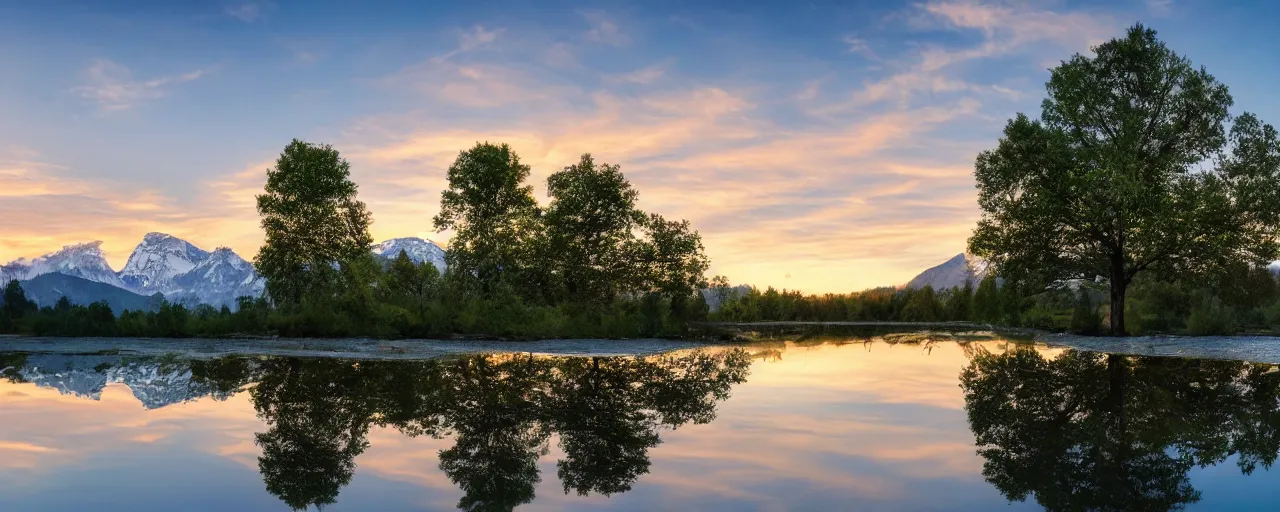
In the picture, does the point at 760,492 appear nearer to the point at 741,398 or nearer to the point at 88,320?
the point at 741,398

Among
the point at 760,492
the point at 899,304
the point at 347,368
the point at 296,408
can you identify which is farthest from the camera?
the point at 899,304

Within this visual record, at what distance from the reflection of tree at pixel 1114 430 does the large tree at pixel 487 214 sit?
32.5m

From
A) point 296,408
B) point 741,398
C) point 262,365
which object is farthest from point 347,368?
point 741,398

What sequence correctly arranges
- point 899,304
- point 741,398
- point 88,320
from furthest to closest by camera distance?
point 899,304
point 88,320
point 741,398

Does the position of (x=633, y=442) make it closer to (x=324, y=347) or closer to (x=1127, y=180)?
(x=324, y=347)

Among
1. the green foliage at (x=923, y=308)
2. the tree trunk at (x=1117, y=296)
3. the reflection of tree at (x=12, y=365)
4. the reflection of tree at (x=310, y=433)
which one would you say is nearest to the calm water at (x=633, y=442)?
the reflection of tree at (x=310, y=433)

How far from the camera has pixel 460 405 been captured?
13.3 m

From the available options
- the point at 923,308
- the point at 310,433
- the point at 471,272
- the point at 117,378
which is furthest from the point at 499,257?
the point at 923,308

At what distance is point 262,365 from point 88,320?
2243 cm

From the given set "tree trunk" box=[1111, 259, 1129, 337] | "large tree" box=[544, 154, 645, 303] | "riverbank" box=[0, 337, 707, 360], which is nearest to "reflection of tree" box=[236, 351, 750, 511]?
"riverbank" box=[0, 337, 707, 360]

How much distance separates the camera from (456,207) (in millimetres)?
49781

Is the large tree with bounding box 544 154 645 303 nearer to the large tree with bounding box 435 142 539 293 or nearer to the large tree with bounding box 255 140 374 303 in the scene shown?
the large tree with bounding box 435 142 539 293

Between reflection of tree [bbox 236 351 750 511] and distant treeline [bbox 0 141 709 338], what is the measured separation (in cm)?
1565

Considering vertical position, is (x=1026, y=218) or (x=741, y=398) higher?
(x=1026, y=218)
